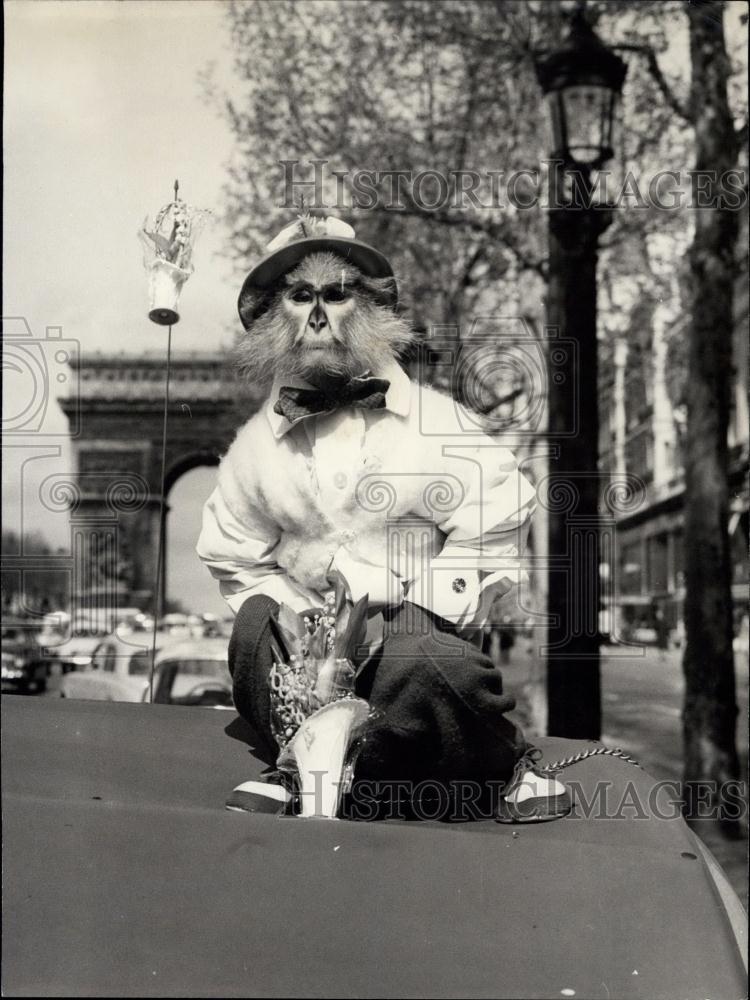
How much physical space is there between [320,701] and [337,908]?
0.36 metres

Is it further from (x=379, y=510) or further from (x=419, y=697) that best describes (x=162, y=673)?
(x=419, y=697)

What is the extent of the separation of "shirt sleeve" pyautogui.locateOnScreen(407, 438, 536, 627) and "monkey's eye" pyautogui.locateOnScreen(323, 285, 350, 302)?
1.28ft

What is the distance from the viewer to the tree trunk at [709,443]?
169 inches

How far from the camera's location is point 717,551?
4.30 m

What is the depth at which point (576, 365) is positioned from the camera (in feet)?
12.1


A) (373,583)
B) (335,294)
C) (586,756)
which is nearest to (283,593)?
(373,583)

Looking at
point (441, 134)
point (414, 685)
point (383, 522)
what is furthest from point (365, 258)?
point (441, 134)

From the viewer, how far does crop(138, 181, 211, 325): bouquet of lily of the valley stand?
2.23 metres

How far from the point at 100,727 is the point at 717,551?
2838 mm

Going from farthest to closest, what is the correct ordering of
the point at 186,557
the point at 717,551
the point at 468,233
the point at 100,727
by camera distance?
the point at 468,233
the point at 717,551
the point at 186,557
the point at 100,727

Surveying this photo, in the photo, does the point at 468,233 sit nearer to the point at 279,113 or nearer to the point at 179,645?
the point at 279,113

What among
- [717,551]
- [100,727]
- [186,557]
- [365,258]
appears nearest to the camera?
[365,258]

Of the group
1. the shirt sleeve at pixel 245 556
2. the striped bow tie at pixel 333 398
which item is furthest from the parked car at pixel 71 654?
the striped bow tie at pixel 333 398

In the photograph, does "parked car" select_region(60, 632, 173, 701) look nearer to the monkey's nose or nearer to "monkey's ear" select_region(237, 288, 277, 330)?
"monkey's ear" select_region(237, 288, 277, 330)
